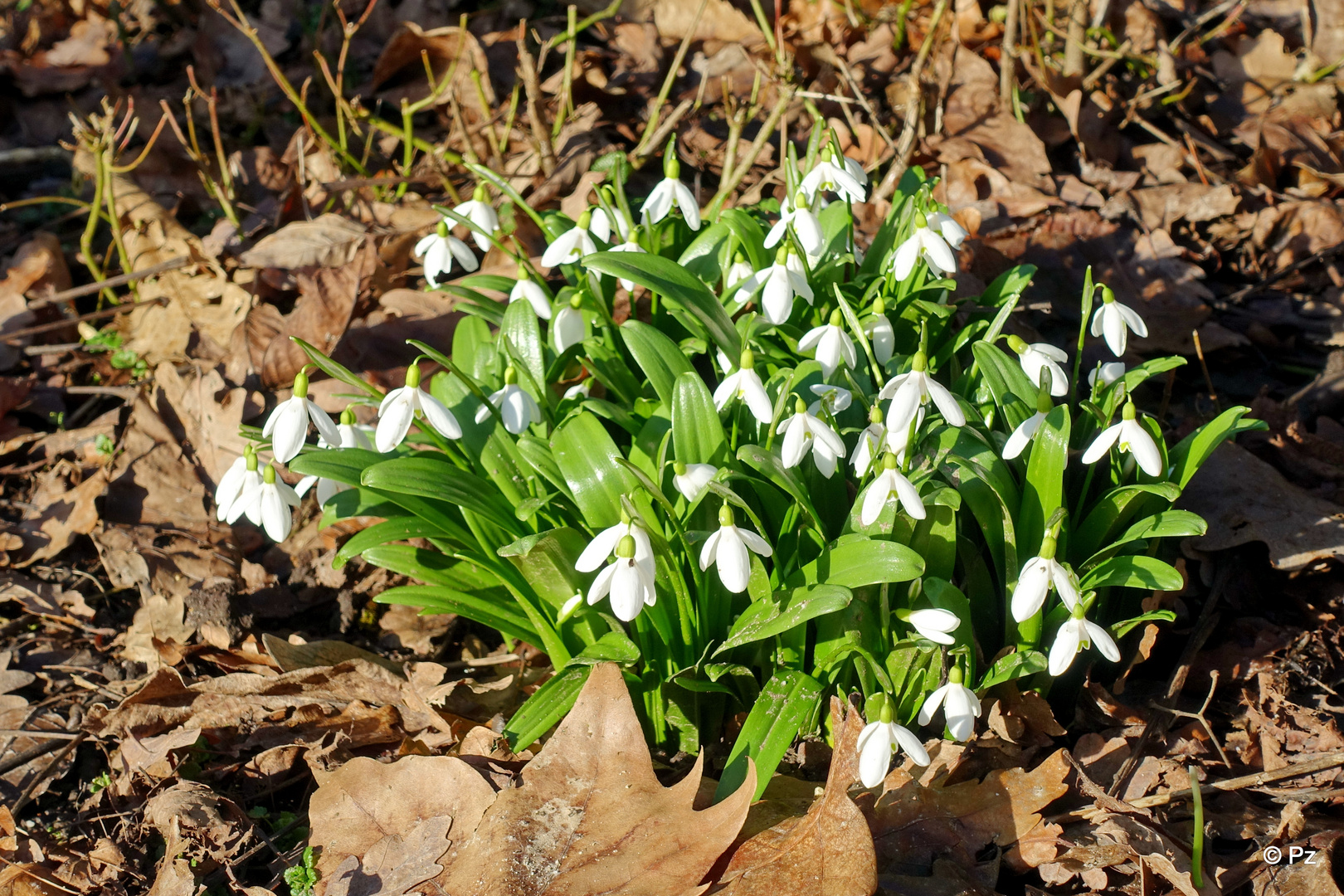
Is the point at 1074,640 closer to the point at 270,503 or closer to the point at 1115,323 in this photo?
the point at 1115,323

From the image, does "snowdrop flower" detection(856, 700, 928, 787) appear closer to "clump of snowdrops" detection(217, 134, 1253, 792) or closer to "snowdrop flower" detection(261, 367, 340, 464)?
"clump of snowdrops" detection(217, 134, 1253, 792)

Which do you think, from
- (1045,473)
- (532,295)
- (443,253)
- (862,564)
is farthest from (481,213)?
(1045,473)

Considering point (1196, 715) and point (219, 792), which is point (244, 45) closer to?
point (219, 792)

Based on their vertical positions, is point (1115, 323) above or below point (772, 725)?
above

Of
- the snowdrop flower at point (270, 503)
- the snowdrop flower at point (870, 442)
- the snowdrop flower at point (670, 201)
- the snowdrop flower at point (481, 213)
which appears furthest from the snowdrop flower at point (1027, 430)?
the snowdrop flower at point (270, 503)

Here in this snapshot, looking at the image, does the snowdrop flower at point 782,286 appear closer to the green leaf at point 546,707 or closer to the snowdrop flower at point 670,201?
the snowdrop flower at point 670,201

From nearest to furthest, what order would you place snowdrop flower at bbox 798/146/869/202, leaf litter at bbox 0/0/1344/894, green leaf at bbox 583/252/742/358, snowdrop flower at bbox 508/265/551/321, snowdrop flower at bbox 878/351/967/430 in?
snowdrop flower at bbox 878/351/967/430
leaf litter at bbox 0/0/1344/894
green leaf at bbox 583/252/742/358
snowdrop flower at bbox 798/146/869/202
snowdrop flower at bbox 508/265/551/321

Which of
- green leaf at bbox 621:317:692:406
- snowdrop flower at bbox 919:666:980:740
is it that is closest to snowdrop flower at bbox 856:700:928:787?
snowdrop flower at bbox 919:666:980:740
